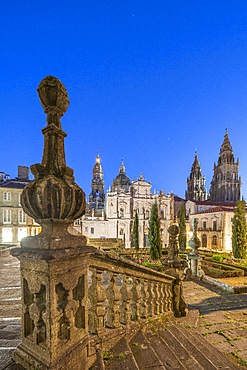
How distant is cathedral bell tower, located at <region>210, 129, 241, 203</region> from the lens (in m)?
52.4

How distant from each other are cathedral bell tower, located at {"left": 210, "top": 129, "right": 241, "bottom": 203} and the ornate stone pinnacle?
57.8 metres

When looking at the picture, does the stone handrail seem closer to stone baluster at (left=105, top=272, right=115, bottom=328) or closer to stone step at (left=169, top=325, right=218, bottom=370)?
stone baluster at (left=105, top=272, right=115, bottom=328)

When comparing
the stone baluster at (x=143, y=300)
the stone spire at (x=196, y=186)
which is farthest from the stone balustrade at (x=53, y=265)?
the stone spire at (x=196, y=186)

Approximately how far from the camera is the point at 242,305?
6418 millimetres

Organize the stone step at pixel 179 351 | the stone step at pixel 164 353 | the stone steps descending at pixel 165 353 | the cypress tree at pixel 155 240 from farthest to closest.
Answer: the cypress tree at pixel 155 240 → the stone step at pixel 179 351 → the stone step at pixel 164 353 → the stone steps descending at pixel 165 353

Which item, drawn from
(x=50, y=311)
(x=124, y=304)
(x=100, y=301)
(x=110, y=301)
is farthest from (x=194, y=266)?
(x=50, y=311)

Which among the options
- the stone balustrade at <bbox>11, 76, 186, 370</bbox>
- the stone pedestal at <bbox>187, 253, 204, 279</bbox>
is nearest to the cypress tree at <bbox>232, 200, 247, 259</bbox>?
the stone pedestal at <bbox>187, 253, 204, 279</bbox>

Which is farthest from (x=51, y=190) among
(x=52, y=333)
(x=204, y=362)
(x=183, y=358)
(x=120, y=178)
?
(x=120, y=178)

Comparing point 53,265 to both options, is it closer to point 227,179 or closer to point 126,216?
point 126,216

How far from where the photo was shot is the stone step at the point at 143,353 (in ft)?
7.75

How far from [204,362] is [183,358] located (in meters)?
0.35

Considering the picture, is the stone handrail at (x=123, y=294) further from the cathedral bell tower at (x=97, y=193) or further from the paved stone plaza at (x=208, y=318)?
the cathedral bell tower at (x=97, y=193)

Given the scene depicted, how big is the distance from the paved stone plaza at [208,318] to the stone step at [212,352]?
552mm

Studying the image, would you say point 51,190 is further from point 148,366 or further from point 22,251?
point 148,366
